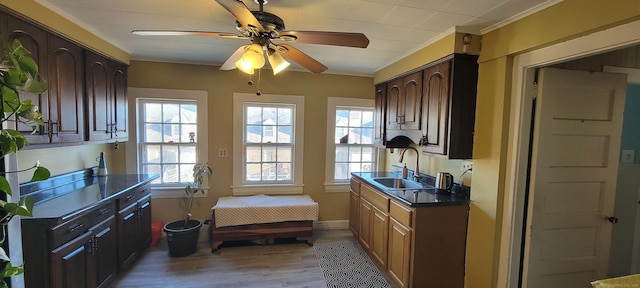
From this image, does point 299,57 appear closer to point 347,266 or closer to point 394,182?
point 394,182

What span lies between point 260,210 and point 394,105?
2.01 meters

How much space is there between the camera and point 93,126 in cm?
264

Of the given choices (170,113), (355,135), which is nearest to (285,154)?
(355,135)

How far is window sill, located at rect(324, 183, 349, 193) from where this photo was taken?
13.3 ft

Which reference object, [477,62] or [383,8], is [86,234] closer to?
[383,8]

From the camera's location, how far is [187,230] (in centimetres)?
310

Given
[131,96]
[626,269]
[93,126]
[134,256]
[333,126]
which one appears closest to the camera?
[626,269]

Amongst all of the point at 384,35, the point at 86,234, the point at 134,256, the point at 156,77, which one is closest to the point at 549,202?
the point at 384,35

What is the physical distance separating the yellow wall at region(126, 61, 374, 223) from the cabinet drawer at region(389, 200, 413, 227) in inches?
61.1

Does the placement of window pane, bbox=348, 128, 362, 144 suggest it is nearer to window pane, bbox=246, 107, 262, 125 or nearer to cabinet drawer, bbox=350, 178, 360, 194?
cabinet drawer, bbox=350, 178, 360, 194

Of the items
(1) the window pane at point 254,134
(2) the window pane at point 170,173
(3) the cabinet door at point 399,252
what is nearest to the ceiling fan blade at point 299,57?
(3) the cabinet door at point 399,252

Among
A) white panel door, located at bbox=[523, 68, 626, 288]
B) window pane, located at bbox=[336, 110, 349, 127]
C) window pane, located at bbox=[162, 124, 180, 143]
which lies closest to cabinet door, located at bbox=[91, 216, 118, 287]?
window pane, located at bbox=[162, 124, 180, 143]

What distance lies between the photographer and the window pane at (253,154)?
3.88 metres

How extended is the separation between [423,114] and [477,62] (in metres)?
0.63
